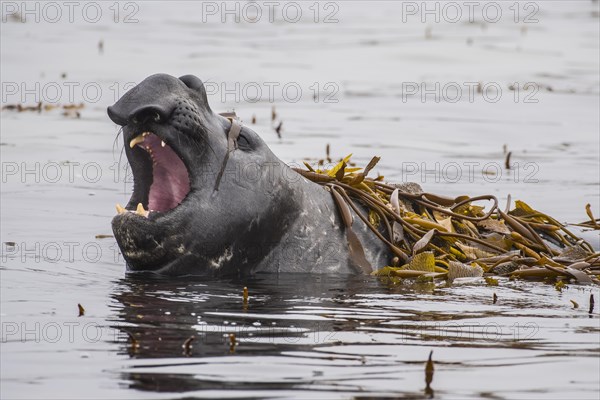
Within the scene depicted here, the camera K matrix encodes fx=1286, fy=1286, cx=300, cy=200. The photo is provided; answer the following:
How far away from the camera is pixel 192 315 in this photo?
6.33 metres

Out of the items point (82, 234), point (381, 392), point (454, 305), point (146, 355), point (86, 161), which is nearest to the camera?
point (381, 392)

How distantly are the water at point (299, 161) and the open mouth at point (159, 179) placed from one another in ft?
1.50

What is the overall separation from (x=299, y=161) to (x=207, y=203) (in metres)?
5.17

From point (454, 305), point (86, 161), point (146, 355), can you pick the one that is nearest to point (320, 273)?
point (454, 305)

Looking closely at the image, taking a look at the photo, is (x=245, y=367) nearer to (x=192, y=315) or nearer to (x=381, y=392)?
(x=381, y=392)

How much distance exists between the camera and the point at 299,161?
1223 cm

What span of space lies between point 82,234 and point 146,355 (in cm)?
389

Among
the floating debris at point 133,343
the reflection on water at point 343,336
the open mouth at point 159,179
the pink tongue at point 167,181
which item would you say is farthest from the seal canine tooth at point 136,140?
the floating debris at point 133,343

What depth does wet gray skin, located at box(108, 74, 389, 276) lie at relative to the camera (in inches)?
275

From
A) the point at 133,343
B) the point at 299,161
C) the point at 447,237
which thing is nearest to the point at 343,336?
the point at 133,343

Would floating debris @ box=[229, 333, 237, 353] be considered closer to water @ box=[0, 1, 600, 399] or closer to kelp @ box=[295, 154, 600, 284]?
water @ box=[0, 1, 600, 399]

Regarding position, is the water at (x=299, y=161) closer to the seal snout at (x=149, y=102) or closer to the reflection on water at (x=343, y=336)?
the reflection on water at (x=343, y=336)

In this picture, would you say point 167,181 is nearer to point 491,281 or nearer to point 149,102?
point 149,102

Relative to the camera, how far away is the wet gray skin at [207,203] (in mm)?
6984
